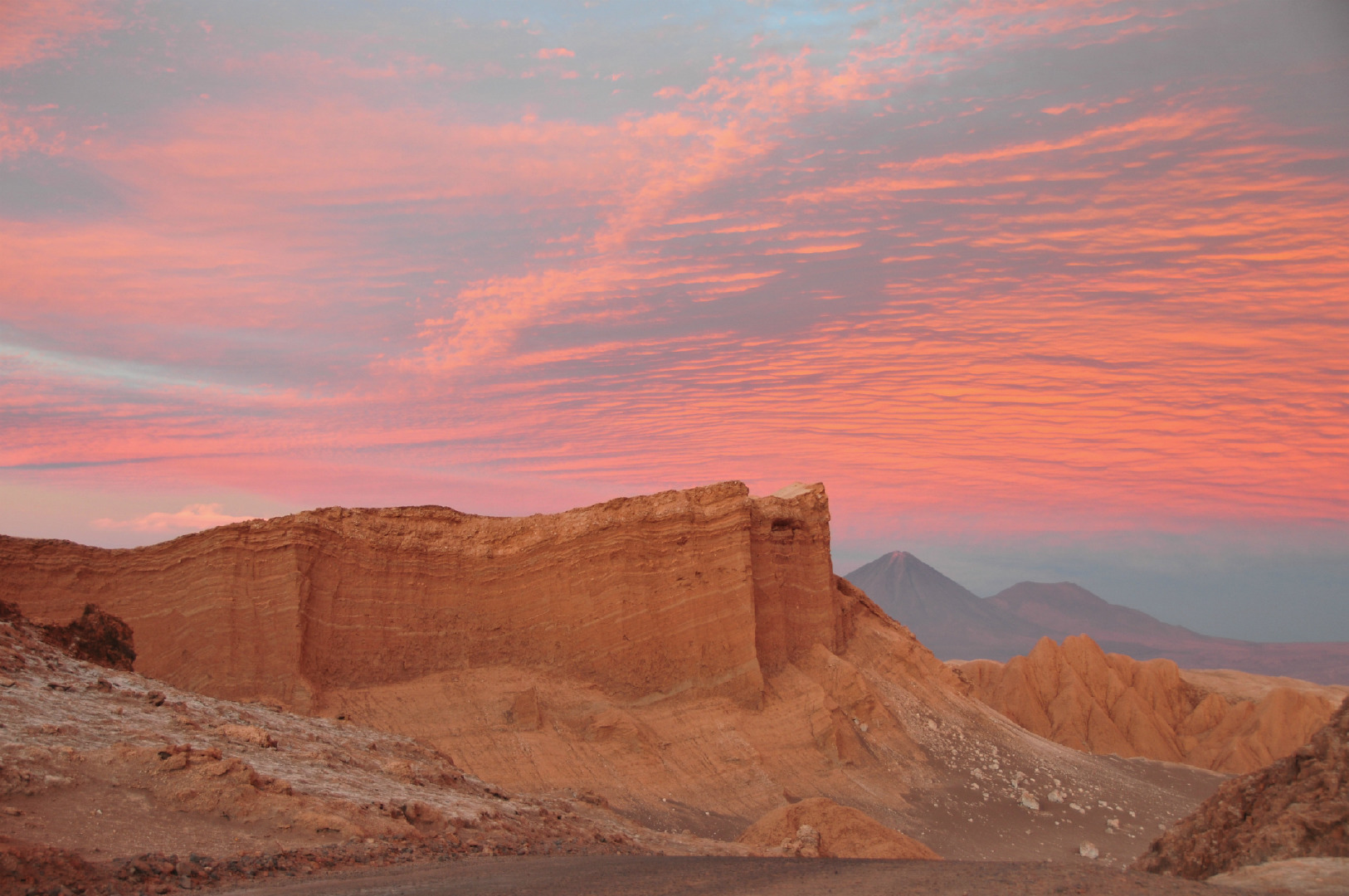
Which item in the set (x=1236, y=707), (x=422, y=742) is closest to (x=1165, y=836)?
(x=422, y=742)

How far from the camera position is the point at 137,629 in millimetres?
26953

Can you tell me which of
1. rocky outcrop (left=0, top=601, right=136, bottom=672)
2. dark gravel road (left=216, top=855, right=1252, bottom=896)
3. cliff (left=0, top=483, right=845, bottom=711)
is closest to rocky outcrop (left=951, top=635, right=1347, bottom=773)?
Result: cliff (left=0, top=483, right=845, bottom=711)

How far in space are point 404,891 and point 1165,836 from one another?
7.50 meters

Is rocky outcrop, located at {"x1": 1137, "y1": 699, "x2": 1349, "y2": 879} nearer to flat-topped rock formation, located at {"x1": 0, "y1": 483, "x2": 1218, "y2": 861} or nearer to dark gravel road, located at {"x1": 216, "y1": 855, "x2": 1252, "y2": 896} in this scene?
dark gravel road, located at {"x1": 216, "y1": 855, "x2": 1252, "y2": 896}

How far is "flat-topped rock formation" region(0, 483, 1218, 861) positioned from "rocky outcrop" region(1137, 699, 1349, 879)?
57.3 feet

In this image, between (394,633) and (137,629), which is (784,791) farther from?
(137,629)

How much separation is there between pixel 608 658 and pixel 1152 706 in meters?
37.5

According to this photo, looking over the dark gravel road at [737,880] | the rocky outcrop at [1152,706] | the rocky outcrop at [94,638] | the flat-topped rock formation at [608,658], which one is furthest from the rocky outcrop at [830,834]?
the rocky outcrop at [1152,706]

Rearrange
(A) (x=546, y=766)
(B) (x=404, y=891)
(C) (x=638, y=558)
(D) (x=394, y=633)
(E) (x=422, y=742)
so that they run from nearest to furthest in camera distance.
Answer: (B) (x=404, y=891) → (E) (x=422, y=742) → (A) (x=546, y=766) → (D) (x=394, y=633) → (C) (x=638, y=558)

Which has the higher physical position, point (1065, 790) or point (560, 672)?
point (560, 672)

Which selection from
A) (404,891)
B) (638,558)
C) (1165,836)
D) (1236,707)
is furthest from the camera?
(1236,707)

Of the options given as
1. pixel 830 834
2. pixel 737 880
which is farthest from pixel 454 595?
pixel 737 880

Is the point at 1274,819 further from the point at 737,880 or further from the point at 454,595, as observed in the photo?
the point at 454,595

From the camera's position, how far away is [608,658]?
30.7 metres
